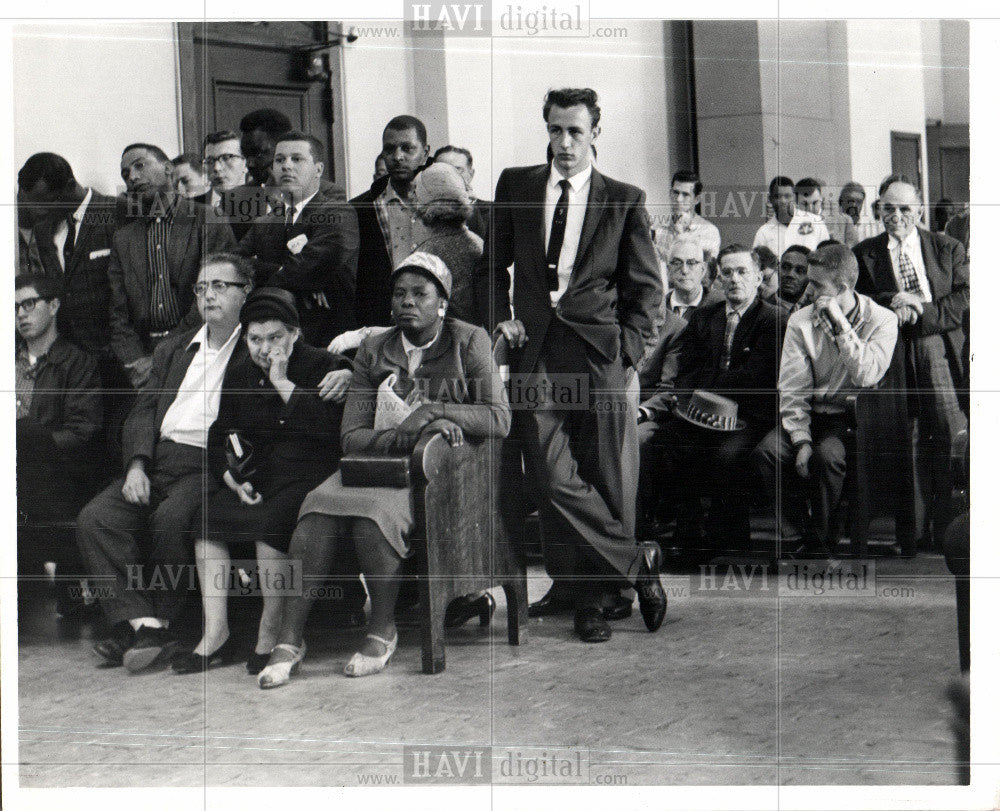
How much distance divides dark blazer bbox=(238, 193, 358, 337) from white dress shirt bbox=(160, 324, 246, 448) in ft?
0.93

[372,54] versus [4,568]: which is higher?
[372,54]

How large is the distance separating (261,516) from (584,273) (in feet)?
5.19

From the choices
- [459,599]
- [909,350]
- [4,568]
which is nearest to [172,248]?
[4,568]

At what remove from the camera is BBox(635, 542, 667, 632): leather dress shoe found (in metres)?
5.12

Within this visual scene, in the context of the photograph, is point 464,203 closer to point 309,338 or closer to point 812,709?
point 309,338

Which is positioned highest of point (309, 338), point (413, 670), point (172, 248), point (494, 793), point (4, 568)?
point (172, 248)

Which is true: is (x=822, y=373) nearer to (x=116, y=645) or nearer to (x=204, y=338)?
(x=204, y=338)

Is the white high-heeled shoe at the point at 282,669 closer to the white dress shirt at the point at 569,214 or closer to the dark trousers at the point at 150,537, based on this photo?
the dark trousers at the point at 150,537

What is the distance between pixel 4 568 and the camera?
5242 mm

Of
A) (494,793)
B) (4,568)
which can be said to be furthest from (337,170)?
(494,793)

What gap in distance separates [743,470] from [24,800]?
10.2 feet

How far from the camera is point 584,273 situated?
5094mm

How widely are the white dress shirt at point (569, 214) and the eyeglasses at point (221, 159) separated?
1.22 metres

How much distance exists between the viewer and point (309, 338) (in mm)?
5164
